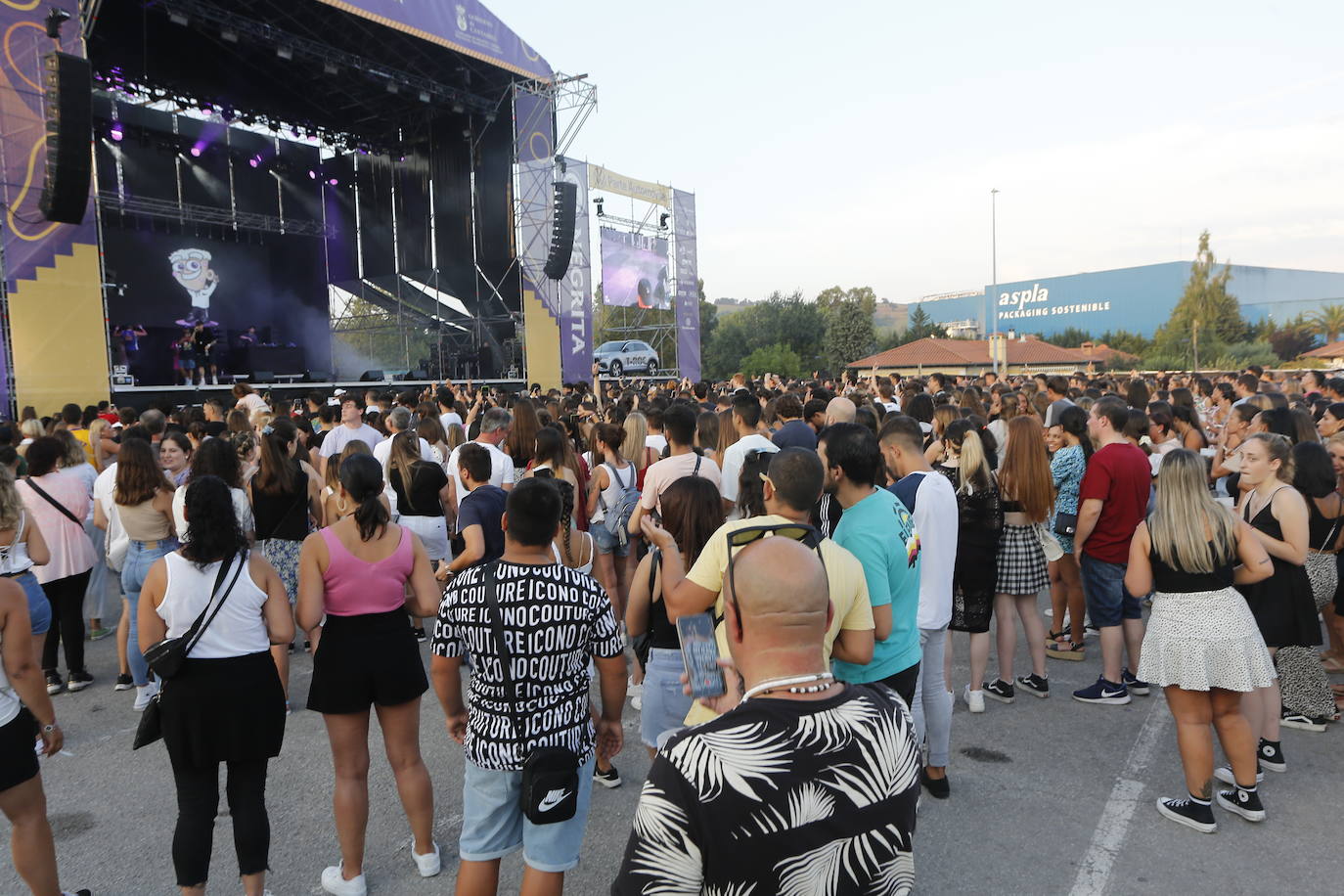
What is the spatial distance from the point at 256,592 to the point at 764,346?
51058 mm

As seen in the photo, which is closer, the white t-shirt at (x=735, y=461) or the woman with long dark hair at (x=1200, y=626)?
the woman with long dark hair at (x=1200, y=626)

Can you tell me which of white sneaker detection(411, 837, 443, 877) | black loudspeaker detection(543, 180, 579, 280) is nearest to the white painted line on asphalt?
white sneaker detection(411, 837, 443, 877)

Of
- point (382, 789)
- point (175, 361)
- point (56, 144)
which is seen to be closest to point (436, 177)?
point (175, 361)

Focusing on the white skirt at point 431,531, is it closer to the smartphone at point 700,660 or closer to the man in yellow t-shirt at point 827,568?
the man in yellow t-shirt at point 827,568

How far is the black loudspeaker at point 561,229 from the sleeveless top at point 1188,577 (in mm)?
18118

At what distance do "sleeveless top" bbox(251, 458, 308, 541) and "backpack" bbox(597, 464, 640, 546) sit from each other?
72.5 inches

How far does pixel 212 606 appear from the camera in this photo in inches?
105

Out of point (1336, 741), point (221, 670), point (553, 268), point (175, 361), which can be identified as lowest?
point (1336, 741)

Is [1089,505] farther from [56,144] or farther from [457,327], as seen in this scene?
[457,327]

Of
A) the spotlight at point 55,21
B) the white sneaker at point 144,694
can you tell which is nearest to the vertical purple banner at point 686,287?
the spotlight at point 55,21

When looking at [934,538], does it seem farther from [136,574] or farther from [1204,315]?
[1204,315]

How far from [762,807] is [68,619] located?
5.51m

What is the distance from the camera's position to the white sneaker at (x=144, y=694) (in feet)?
15.4

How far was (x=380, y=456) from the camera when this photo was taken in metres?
5.93
